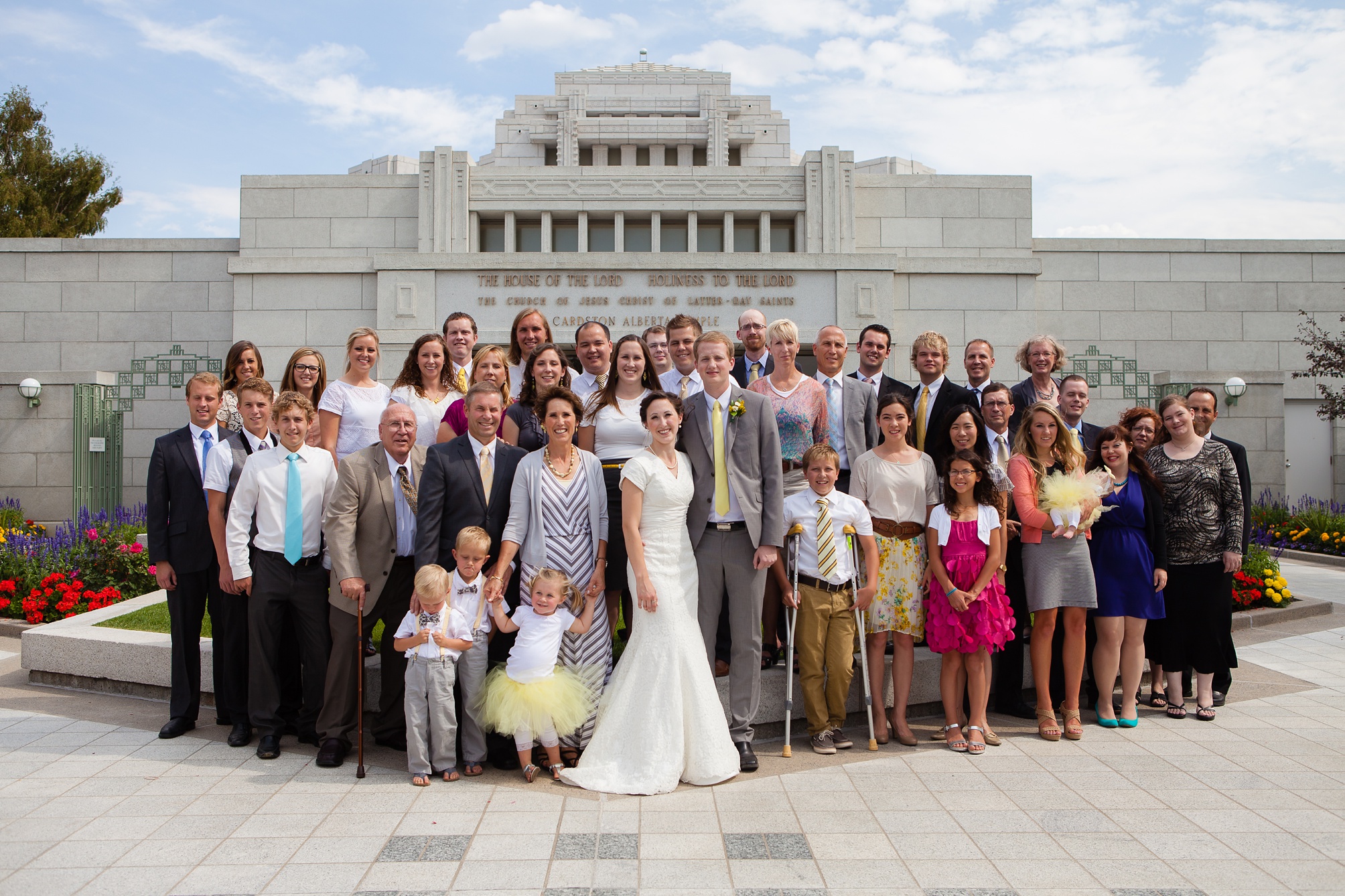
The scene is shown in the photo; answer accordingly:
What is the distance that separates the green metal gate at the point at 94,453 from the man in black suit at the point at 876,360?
579 inches

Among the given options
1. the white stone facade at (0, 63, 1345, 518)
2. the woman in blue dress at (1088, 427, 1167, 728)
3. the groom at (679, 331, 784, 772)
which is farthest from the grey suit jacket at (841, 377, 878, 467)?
the white stone facade at (0, 63, 1345, 518)

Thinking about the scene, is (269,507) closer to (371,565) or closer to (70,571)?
(371,565)

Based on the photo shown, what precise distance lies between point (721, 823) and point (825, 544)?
1796 millimetres

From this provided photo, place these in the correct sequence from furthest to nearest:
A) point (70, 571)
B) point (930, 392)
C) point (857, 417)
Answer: point (70, 571), point (930, 392), point (857, 417)

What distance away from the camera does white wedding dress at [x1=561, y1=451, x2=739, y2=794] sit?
4.66 meters

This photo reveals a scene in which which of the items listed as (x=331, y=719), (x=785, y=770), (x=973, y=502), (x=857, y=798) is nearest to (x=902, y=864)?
(x=857, y=798)

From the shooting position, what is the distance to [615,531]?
5211mm

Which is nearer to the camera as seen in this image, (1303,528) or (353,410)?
(353,410)

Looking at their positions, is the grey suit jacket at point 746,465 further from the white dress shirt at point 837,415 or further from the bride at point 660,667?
the white dress shirt at point 837,415

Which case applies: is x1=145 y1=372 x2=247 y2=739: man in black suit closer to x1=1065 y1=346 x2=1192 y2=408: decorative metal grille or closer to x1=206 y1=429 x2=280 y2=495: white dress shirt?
x1=206 y1=429 x2=280 y2=495: white dress shirt

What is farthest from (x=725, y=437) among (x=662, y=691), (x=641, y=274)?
Result: (x=641, y=274)

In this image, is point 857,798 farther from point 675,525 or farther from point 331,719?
point 331,719

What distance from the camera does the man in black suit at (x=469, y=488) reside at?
196 inches

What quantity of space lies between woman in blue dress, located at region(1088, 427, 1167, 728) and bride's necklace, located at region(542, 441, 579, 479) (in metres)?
3.64
